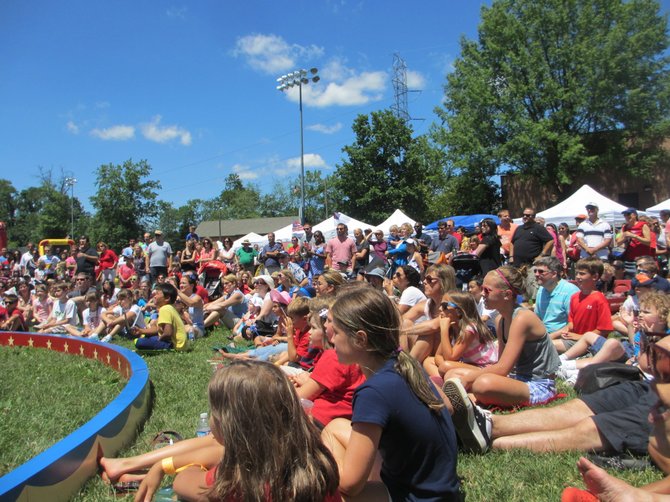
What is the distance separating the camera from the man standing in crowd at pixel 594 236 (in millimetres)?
10609

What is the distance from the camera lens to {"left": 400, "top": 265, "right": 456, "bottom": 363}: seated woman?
5023mm

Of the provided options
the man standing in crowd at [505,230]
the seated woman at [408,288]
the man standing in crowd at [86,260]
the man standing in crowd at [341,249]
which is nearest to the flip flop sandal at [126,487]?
the seated woman at [408,288]

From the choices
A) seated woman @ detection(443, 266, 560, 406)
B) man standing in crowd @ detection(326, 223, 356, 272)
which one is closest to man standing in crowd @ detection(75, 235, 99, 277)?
man standing in crowd @ detection(326, 223, 356, 272)

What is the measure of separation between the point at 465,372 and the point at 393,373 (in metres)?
2.37

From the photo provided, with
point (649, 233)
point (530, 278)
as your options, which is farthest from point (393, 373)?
point (649, 233)

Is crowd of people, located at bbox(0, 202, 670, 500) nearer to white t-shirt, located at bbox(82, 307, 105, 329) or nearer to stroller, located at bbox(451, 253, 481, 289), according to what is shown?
stroller, located at bbox(451, 253, 481, 289)

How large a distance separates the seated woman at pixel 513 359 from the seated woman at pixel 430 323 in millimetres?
666

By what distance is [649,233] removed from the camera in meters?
9.69

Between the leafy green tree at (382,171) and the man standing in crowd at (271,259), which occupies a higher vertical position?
the leafy green tree at (382,171)

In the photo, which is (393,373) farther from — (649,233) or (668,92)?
(668,92)

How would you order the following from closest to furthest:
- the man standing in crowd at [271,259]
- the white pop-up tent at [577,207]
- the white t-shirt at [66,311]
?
the white t-shirt at [66,311], the man standing in crowd at [271,259], the white pop-up tent at [577,207]

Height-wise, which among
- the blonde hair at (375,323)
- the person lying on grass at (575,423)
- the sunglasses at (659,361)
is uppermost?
the blonde hair at (375,323)

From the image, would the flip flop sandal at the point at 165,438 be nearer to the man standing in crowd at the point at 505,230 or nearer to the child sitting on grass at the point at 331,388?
the child sitting on grass at the point at 331,388

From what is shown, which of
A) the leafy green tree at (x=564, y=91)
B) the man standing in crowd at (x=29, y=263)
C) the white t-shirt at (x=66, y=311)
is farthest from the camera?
the leafy green tree at (x=564, y=91)
